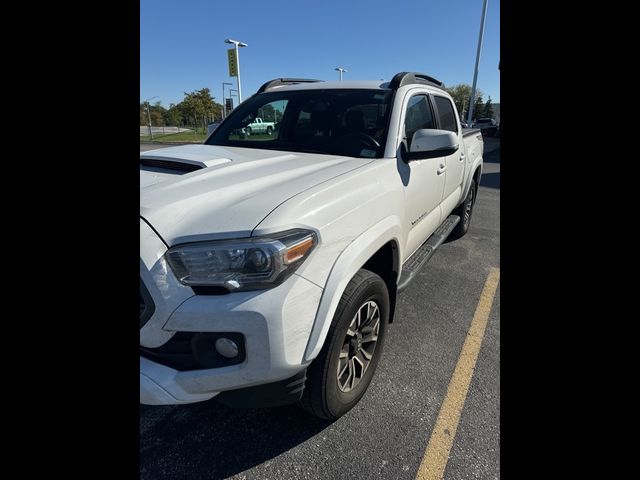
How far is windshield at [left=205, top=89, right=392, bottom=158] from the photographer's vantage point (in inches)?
103

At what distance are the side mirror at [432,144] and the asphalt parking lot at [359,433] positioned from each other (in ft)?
4.76

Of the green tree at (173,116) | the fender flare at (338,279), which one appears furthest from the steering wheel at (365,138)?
the green tree at (173,116)

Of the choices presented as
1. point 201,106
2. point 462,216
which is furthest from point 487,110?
point 462,216

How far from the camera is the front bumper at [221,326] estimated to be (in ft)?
4.49

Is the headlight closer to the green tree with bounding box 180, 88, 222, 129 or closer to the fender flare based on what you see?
the fender flare

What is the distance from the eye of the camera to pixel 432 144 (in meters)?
2.32

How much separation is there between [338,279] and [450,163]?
2495 millimetres

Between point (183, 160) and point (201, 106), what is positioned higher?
point (201, 106)

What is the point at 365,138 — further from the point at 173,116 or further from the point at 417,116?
the point at 173,116

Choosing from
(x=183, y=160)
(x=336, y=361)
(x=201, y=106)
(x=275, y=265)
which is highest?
(x=201, y=106)

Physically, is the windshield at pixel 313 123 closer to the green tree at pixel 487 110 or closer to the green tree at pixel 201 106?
the green tree at pixel 201 106
